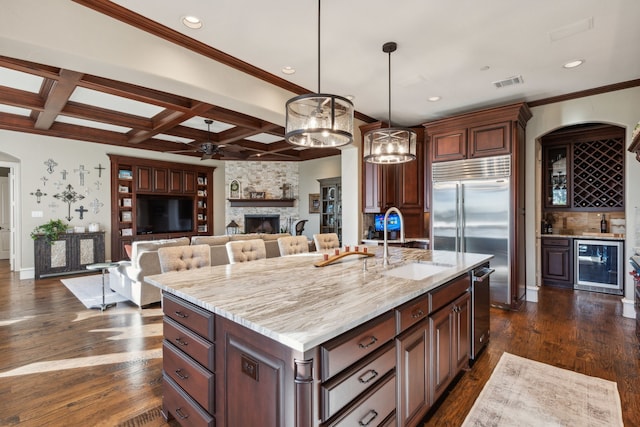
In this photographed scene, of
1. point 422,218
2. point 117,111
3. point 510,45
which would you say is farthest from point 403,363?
point 117,111

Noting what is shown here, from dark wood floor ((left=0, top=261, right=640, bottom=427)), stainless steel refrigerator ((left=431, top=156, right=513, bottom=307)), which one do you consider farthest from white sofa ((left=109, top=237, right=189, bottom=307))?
stainless steel refrigerator ((left=431, top=156, right=513, bottom=307))

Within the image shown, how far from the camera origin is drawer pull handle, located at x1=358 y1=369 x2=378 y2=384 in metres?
1.40

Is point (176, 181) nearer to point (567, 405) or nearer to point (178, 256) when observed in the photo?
point (178, 256)

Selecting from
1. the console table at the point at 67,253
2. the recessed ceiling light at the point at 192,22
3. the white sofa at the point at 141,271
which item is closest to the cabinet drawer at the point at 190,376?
the recessed ceiling light at the point at 192,22

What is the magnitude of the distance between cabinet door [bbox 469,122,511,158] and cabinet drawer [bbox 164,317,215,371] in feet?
14.1

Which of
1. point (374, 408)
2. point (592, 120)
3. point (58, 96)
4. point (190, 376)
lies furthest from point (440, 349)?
point (58, 96)

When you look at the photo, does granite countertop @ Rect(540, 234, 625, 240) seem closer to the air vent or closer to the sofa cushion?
the air vent

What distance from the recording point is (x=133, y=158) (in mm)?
7664

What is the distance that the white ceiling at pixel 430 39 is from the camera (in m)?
2.52

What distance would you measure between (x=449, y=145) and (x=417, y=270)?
296cm

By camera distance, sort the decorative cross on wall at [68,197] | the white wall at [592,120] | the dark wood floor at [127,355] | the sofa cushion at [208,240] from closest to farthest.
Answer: the dark wood floor at [127,355] → the white wall at [592,120] → the sofa cushion at [208,240] → the decorative cross on wall at [68,197]

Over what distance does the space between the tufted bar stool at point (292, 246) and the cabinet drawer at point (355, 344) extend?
2.05m

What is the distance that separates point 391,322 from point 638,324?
3.09 m

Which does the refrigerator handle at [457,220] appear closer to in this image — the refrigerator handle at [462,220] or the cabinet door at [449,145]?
the refrigerator handle at [462,220]
